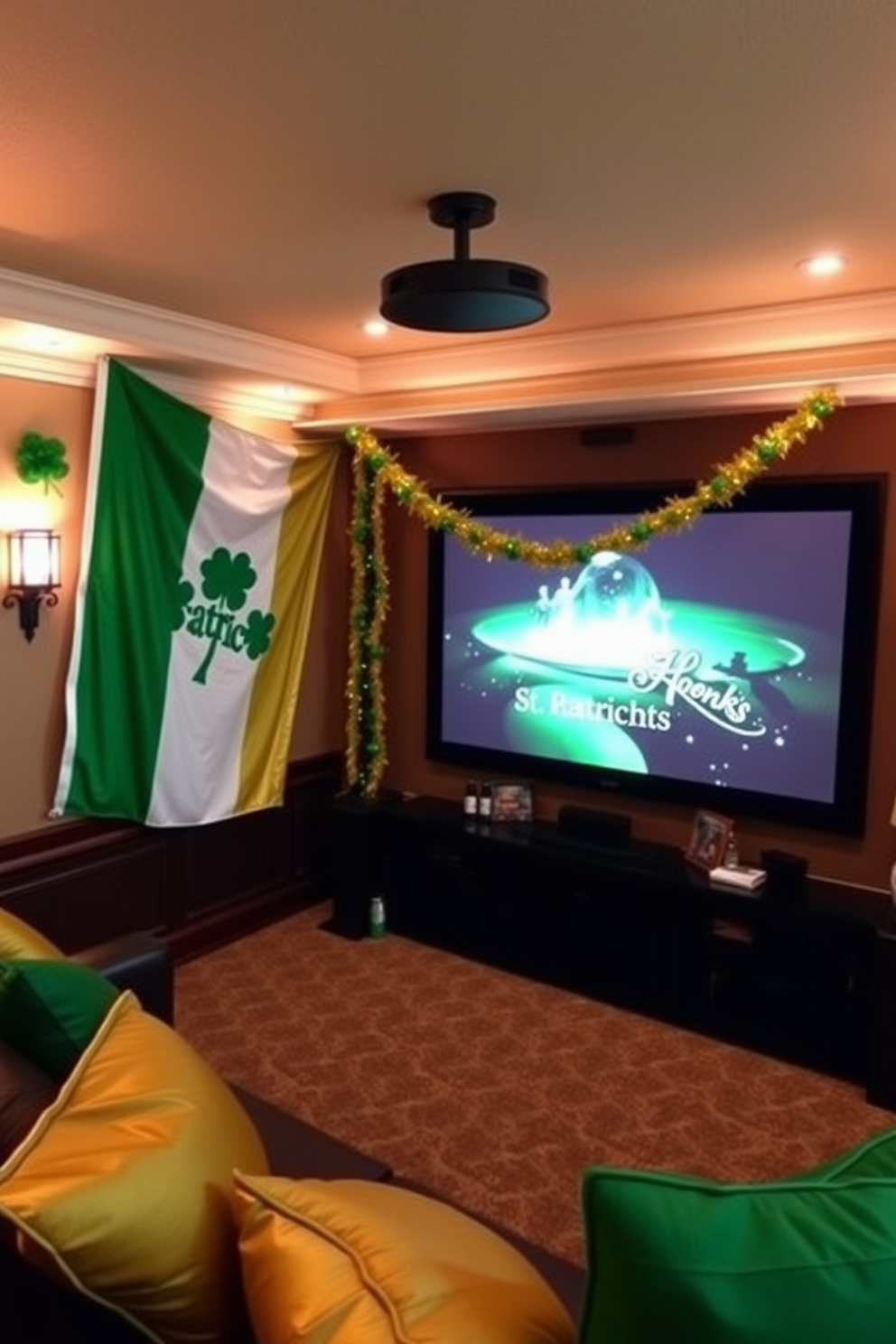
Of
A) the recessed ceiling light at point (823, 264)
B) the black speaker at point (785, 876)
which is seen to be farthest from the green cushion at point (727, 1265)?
the black speaker at point (785, 876)

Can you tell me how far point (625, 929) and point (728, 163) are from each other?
284 cm

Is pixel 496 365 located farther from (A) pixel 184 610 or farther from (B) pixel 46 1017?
(B) pixel 46 1017

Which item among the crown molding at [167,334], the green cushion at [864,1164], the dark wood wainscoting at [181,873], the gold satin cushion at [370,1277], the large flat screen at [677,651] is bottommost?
the dark wood wainscoting at [181,873]

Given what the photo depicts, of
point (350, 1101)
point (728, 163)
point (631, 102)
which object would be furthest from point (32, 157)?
point (350, 1101)

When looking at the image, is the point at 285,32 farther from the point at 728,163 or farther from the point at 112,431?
the point at 112,431

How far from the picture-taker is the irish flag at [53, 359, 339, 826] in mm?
3922

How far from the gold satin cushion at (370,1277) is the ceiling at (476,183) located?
1.80 metres

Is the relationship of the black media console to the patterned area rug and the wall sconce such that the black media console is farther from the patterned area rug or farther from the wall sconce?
the wall sconce

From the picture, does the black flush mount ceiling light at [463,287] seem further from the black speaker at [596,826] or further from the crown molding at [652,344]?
the black speaker at [596,826]

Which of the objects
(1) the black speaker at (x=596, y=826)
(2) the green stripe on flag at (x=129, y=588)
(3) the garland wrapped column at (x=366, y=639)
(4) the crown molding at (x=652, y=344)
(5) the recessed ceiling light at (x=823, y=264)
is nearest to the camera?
(5) the recessed ceiling light at (x=823, y=264)

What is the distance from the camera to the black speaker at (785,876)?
3699mm

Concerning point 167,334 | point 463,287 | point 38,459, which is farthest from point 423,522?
point 463,287

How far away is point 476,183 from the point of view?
92.4 inches

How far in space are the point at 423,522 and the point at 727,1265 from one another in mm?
4136
